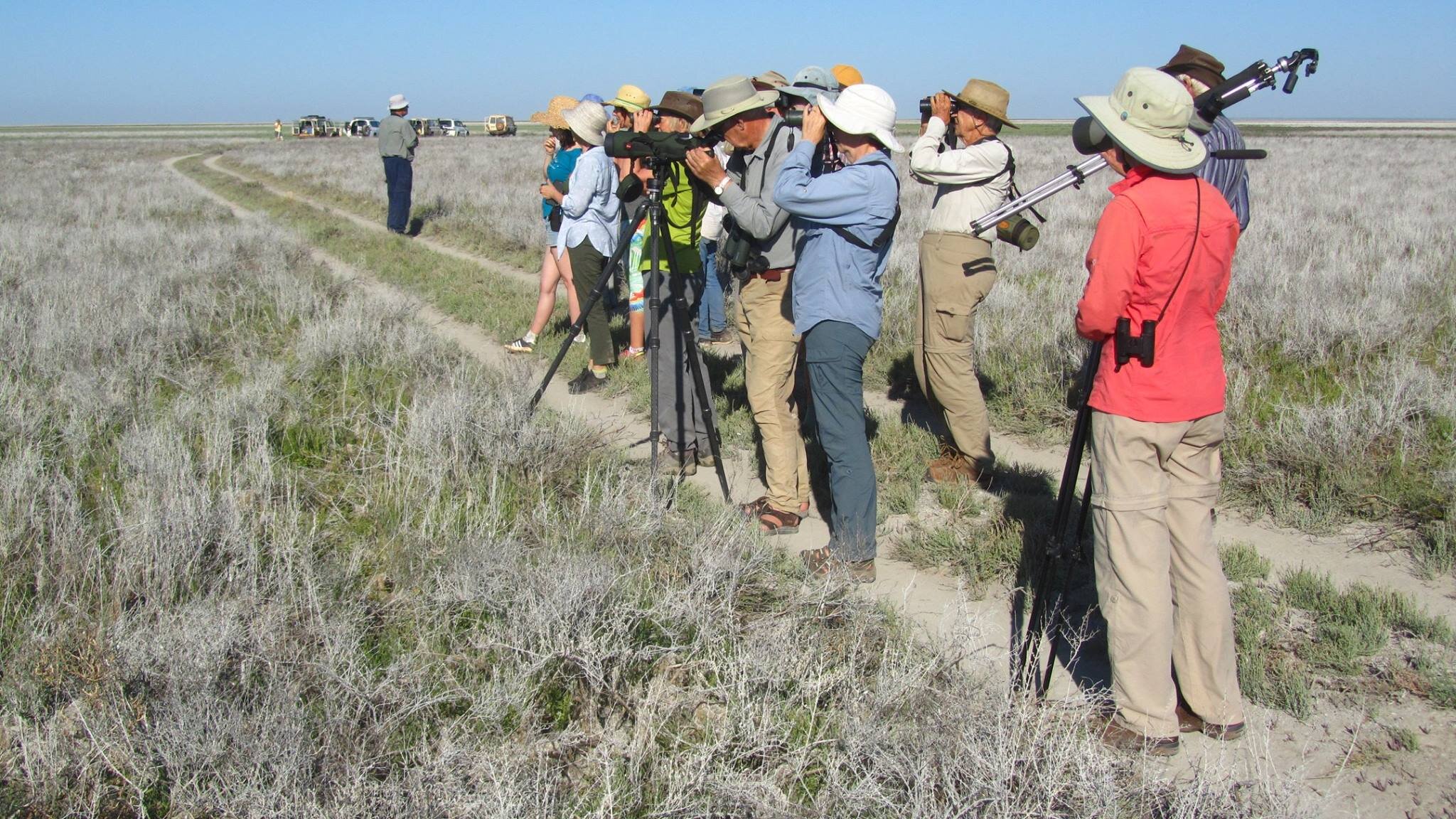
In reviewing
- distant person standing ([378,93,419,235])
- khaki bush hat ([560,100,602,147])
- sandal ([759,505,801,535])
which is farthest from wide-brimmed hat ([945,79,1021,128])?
distant person standing ([378,93,419,235])

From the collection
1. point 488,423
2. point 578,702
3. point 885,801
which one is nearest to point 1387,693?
point 885,801

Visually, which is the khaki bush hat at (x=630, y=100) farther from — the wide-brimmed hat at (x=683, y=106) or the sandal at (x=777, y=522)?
the sandal at (x=777, y=522)

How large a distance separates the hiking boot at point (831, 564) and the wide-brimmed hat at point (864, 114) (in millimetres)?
1701

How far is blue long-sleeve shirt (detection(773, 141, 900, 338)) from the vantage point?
144 inches

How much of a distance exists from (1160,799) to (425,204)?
18461 mm

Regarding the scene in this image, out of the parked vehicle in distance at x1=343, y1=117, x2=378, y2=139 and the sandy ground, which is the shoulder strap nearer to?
the sandy ground

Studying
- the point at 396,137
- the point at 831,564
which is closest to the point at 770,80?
the point at 831,564

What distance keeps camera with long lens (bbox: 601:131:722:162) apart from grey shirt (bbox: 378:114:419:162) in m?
11.8

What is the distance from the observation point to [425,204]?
733 inches

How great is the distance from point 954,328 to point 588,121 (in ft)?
10.1

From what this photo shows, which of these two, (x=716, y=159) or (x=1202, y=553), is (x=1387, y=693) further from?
(x=716, y=159)

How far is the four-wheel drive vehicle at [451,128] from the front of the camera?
76.2 meters

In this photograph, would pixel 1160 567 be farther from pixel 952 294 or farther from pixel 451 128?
pixel 451 128

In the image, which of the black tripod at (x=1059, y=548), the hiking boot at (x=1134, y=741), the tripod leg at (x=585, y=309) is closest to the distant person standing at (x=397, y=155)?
the tripod leg at (x=585, y=309)
